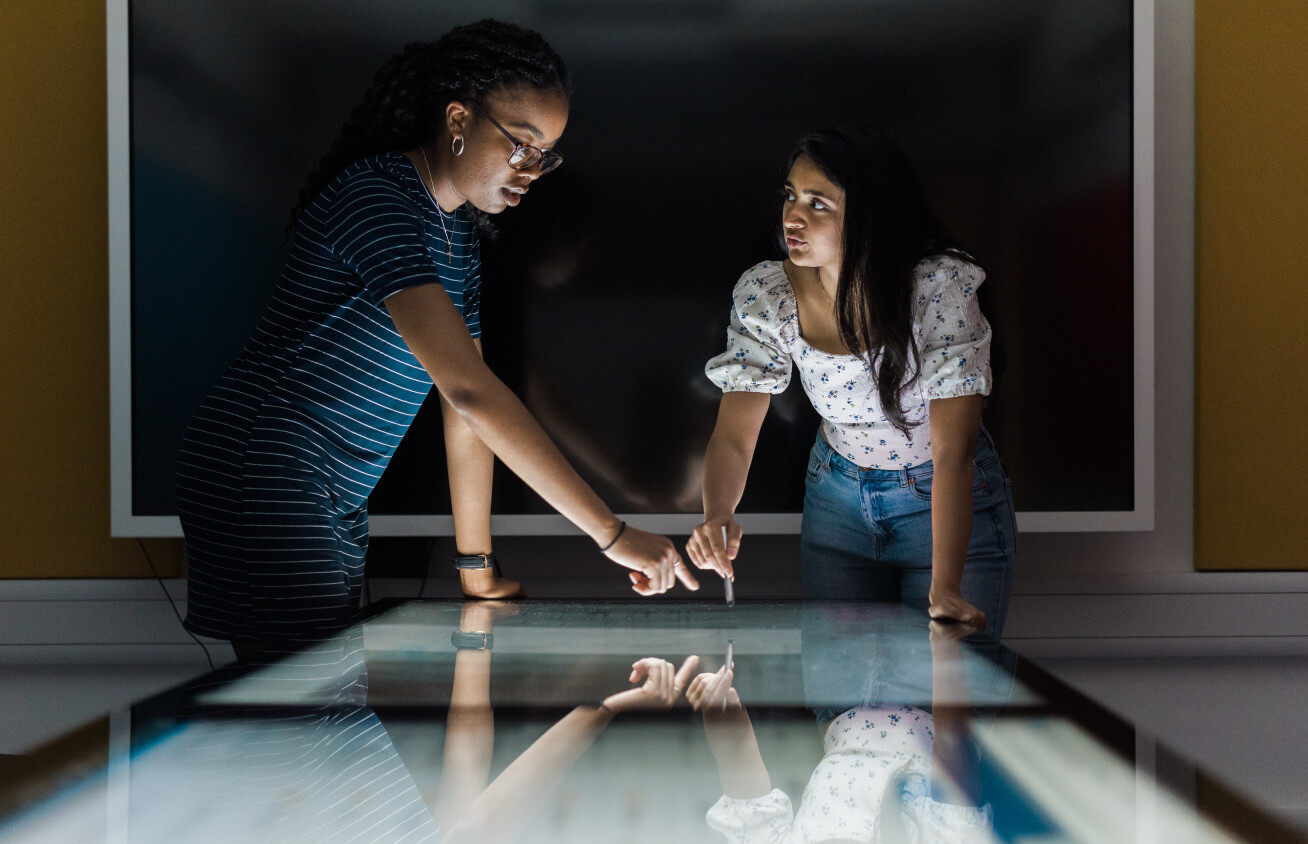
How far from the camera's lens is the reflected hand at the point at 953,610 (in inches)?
41.7

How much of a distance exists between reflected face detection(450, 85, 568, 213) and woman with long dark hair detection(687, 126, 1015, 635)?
0.38 m

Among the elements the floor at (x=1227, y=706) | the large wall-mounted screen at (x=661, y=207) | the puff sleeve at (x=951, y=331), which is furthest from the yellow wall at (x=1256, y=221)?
the puff sleeve at (x=951, y=331)

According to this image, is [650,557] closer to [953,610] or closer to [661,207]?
[953,610]

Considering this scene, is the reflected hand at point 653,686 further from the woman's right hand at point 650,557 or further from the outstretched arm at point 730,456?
the outstretched arm at point 730,456

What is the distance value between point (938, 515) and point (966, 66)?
3.66ft

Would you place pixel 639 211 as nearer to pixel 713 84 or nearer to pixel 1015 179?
pixel 713 84

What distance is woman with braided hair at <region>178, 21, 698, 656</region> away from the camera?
1128 millimetres

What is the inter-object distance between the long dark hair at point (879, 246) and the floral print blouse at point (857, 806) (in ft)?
2.59

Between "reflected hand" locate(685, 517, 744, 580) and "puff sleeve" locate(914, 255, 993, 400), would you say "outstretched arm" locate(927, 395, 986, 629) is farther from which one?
"reflected hand" locate(685, 517, 744, 580)

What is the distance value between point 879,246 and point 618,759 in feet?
3.16

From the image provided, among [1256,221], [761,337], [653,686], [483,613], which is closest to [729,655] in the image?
[653,686]

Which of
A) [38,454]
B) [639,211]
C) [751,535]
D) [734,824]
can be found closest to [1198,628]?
[751,535]

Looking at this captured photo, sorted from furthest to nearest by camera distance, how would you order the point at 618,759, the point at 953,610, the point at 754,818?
1. the point at 953,610
2. the point at 618,759
3. the point at 754,818

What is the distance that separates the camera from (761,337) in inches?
57.9
